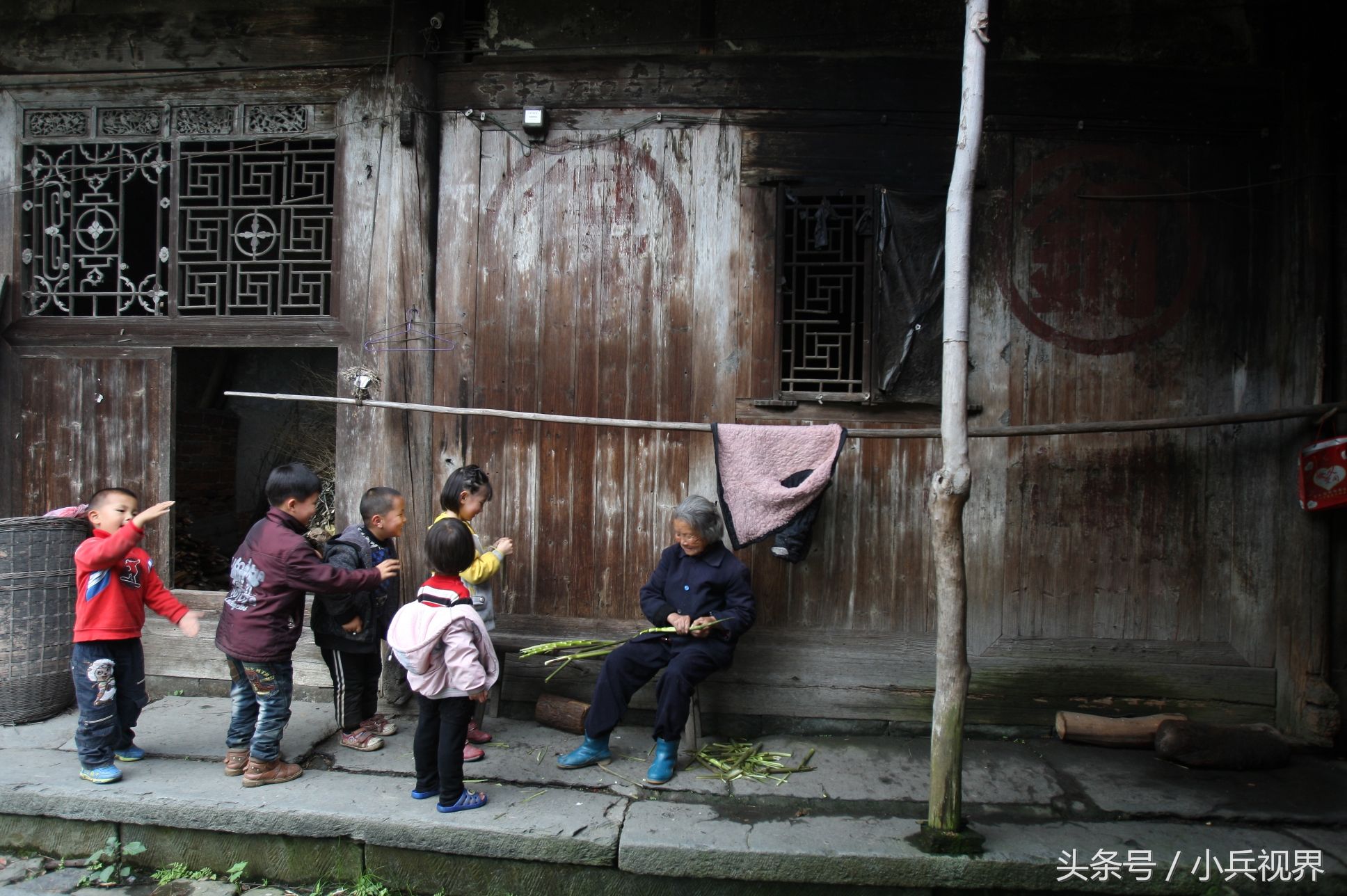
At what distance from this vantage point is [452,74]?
504cm

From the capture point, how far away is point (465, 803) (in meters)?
3.72

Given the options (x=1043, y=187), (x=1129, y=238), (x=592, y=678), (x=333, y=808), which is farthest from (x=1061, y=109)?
(x=333, y=808)

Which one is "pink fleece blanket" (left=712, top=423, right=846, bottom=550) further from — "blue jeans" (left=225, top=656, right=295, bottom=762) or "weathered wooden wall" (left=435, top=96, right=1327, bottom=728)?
"blue jeans" (left=225, top=656, right=295, bottom=762)

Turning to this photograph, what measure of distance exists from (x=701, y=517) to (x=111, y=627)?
300 cm

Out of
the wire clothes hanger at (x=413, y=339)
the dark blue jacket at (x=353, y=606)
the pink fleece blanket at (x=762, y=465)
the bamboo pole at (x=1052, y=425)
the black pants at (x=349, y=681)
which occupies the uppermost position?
the wire clothes hanger at (x=413, y=339)

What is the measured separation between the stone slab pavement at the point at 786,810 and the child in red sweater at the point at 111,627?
0.56 feet

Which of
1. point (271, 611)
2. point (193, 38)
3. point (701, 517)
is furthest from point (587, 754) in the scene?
point (193, 38)

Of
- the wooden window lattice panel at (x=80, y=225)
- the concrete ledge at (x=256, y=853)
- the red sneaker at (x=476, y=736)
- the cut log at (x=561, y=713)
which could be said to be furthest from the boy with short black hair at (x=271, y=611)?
the wooden window lattice panel at (x=80, y=225)

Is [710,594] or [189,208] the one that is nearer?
[710,594]

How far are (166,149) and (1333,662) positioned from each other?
306 inches

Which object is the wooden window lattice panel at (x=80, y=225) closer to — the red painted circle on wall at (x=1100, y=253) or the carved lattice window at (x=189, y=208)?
the carved lattice window at (x=189, y=208)

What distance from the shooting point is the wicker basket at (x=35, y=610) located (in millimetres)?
4539

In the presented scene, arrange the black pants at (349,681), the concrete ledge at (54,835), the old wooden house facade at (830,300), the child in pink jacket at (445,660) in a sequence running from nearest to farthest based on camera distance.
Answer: the child in pink jacket at (445,660) → the concrete ledge at (54,835) → the black pants at (349,681) → the old wooden house facade at (830,300)

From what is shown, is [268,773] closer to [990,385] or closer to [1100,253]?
[990,385]
